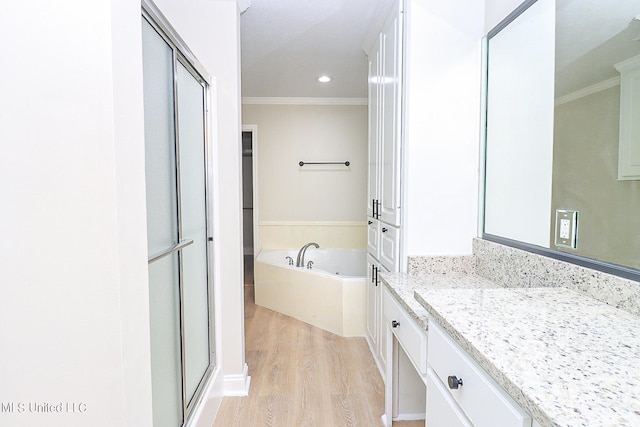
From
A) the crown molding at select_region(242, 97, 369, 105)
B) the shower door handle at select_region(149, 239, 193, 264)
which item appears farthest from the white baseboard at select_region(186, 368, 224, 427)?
the crown molding at select_region(242, 97, 369, 105)

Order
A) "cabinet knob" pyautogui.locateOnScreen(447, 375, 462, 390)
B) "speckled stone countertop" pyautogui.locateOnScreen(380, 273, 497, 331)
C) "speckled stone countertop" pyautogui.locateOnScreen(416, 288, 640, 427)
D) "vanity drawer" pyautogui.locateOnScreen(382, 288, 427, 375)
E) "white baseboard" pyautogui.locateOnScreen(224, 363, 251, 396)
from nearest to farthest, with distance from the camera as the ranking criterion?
"speckled stone countertop" pyautogui.locateOnScreen(416, 288, 640, 427)
"cabinet knob" pyautogui.locateOnScreen(447, 375, 462, 390)
"vanity drawer" pyautogui.locateOnScreen(382, 288, 427, 375)
"speckled stone countertop" pyautogui.locateOnScreen(380, 273, 497, 331)
"white baseboard" pyautogui.locateOnScreen(224, 363, 251, 396)

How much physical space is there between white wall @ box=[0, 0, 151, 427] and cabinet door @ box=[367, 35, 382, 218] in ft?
6.09

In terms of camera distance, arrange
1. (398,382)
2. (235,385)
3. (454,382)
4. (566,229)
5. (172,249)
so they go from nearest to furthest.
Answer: (454,382) < (566,229) < (172,249) < (398,382) < (235,385)

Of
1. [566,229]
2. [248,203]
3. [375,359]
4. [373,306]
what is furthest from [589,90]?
[248,203]

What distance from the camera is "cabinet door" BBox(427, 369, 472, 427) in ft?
2.99

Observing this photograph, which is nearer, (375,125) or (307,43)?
(375,125)

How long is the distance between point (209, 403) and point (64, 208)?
4.86 feet

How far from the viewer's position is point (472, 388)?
832mm

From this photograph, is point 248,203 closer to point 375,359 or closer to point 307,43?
point 307,43

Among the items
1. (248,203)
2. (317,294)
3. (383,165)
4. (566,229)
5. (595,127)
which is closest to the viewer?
(595,127)

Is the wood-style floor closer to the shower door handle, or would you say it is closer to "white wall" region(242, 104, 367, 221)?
the shower door handle

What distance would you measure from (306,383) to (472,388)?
166 cm

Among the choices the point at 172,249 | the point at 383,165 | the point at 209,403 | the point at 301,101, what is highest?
the point at 301,101

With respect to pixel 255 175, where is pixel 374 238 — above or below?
below
